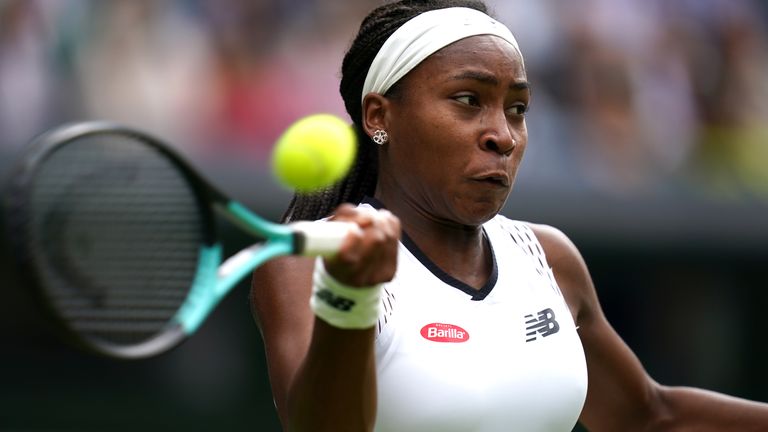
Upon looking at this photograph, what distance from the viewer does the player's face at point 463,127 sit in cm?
370

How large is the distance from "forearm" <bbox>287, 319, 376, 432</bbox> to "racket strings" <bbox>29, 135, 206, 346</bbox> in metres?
0.35

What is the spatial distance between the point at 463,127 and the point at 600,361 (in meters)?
1.00

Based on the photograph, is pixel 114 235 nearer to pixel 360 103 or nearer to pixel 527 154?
pixel 360 103

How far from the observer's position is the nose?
145 inches

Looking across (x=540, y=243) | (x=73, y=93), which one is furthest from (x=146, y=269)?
(x=73, y=93)

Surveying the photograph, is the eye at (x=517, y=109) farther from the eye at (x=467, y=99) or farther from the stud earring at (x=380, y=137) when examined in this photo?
the stud earring at (x=380, y=137)

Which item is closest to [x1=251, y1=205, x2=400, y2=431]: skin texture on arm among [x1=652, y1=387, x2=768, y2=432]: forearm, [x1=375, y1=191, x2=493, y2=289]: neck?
[x1=375, y1=191, x2=493, y2=289]: neck

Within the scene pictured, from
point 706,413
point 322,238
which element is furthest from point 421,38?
point 706,413

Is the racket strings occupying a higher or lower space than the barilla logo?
higher

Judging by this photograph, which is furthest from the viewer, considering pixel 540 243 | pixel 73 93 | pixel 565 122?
pixel 565 122

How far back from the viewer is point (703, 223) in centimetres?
962

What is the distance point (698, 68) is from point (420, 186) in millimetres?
7406

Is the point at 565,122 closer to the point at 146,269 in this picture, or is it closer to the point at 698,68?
the point at 698,68

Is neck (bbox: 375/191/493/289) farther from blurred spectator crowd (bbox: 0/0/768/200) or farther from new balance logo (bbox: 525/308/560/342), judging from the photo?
blurred spectator crowd (bbox: 0/0/768/200)
